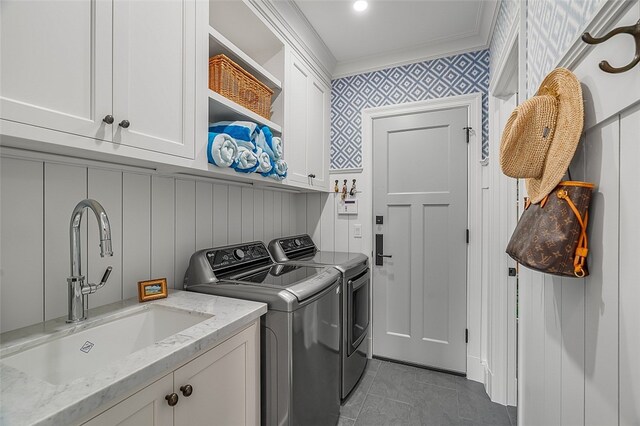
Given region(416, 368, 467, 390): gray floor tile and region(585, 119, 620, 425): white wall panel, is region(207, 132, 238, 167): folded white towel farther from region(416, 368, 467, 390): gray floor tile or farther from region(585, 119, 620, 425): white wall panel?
region(416, 368, 467, 390): gray floor tile

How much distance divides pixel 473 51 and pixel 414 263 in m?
1.74

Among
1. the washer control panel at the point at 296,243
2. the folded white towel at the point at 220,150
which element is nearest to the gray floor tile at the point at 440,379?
the washer control panel at the point at 296,243

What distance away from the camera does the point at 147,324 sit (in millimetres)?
1160

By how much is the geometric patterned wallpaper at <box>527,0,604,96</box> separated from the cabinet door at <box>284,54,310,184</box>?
131 cm

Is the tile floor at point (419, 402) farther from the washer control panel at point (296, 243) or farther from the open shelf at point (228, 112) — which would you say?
the open shelf at point (228, 112)

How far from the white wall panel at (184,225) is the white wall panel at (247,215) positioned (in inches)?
17.0

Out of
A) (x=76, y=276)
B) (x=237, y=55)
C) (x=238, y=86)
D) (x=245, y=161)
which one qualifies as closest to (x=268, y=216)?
(x=245, y=161)

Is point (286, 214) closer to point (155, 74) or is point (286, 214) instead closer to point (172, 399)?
point (155, 74)

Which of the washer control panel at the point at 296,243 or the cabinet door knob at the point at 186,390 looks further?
the washer control panel at the point at 296,243

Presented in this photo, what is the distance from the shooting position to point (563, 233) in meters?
0.73

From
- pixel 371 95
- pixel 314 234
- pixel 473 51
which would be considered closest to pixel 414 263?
pixel 314 234

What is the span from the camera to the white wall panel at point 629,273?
1.84 ft

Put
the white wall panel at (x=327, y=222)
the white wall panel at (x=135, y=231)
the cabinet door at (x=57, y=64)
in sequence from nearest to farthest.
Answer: the cabinet door at (x=57, y=64) < the white wall panel at (x=135, y=231) < the white wall panel at (x=327, y=222)

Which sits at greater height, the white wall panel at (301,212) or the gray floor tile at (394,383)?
the white wall panel at (301,212)
